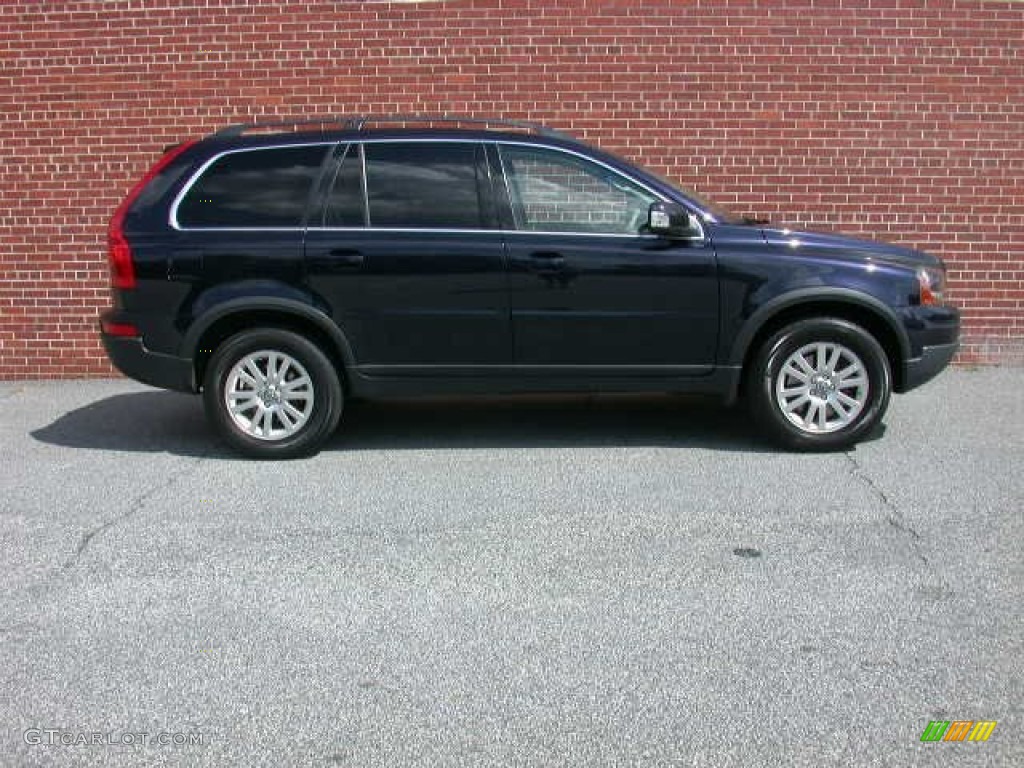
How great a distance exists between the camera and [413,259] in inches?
260

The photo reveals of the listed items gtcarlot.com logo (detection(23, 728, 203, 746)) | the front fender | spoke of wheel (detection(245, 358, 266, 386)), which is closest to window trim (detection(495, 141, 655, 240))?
the front fender

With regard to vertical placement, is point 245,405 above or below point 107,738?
above

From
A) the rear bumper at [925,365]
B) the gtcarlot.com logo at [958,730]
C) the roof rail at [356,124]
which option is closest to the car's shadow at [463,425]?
the rear bumper at [925,365]

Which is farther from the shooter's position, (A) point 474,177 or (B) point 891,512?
(A) point 474,177

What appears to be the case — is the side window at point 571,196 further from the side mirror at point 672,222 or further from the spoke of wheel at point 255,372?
the spoke of wheel at point 255,372

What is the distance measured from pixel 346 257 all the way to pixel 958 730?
4.31 metres

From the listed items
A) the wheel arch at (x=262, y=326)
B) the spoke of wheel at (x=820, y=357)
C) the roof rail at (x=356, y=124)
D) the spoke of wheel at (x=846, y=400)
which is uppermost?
the roof rail at (x=356, y=124)

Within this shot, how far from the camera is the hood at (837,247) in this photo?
669 cm

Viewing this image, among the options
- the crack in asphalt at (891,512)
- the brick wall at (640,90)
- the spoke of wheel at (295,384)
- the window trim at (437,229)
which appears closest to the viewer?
the crack in asphalt at (891,512)

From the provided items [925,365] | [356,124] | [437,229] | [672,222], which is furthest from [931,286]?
[356,124]

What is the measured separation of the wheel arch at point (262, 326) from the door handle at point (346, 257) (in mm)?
319

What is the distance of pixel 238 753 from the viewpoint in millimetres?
3410

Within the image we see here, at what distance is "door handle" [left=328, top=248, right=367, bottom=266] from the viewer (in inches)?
261

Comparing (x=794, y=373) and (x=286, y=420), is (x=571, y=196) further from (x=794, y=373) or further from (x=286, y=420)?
(x=286, y=420)
